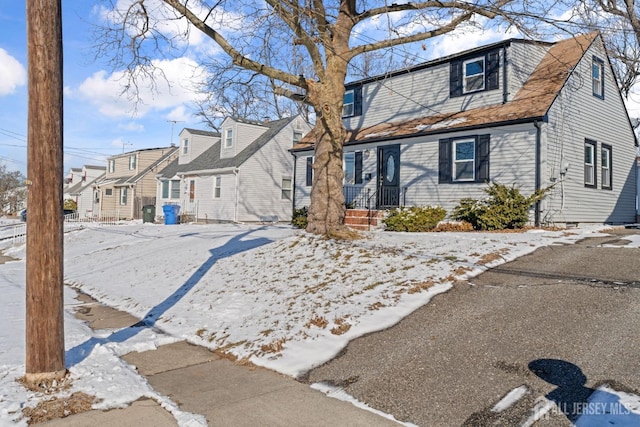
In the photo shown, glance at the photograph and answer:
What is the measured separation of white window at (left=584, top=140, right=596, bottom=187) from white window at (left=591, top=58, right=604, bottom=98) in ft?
6.18

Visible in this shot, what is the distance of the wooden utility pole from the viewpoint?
161 inches

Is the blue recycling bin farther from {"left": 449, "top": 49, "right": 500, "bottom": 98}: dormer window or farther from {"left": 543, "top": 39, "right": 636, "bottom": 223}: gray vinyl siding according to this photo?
{"left": 543, "top": 39, "right": 636, "bottom": 223}: gray vinyl siding

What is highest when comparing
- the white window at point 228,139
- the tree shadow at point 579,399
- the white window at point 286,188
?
the white window at point 228,139

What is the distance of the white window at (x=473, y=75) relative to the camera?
14938 mm

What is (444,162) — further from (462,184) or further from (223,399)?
(223,399)

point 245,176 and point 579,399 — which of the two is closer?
point 579,399

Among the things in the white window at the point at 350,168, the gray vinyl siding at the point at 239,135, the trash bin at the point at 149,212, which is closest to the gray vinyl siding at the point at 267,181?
the gray vinyl siding at the point at 239,135

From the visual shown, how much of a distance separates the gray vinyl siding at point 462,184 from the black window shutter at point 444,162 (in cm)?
16

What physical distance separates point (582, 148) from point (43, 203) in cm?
1484

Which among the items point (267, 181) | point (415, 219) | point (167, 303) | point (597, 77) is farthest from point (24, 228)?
point (597, 77)

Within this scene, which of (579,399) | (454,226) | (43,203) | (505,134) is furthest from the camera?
(505,134)

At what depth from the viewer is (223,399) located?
399 cm

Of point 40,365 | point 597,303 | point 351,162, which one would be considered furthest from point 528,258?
point 351,162

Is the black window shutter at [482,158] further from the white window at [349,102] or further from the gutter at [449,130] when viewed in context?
the white window at [349,102]
